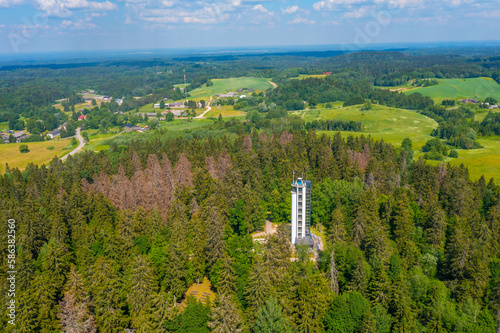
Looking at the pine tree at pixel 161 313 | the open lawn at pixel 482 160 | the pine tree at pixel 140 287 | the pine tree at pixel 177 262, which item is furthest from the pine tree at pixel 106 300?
the open lawn at pixel 482 160

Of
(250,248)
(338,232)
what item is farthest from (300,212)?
(250,248)

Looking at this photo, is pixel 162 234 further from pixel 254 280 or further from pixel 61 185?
pixel 61 185

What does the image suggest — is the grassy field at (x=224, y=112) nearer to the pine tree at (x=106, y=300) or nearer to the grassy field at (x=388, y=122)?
the grassy field at (x=388, y=122)

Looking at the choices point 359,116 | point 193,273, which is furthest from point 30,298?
point 359,116

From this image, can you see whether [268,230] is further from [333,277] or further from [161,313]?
[161,313]

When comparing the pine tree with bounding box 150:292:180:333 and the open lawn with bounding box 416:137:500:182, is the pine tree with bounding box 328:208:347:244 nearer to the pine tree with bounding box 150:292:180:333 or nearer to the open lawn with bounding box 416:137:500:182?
the pine tree with bounding box 150:292:180:333

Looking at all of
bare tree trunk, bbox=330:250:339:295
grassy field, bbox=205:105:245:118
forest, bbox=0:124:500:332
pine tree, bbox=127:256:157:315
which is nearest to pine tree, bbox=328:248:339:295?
bare tree trunk, bbox=330:250:339:295
